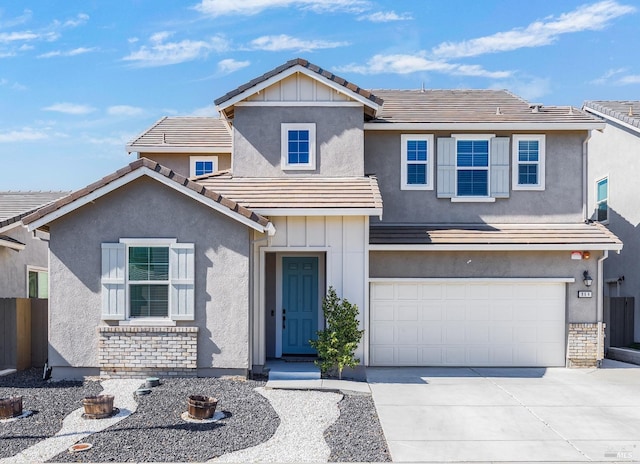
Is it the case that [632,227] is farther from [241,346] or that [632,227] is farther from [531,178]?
[241,346]

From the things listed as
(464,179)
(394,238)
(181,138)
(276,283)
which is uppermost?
(181,138)

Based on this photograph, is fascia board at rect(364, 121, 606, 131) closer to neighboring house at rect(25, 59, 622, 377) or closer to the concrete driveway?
neighboring house at rect(25, 59, 622, 377)

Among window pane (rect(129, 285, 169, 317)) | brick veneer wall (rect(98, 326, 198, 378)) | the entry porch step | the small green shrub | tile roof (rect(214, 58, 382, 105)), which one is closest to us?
brick veneer wall (rect(98, 326, 198, 378))

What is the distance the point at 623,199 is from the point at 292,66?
1035cm

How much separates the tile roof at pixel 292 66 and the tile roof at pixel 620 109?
771cm

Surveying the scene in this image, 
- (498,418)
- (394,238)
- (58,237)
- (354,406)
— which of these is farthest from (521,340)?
(58,237)

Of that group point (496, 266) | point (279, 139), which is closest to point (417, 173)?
point (496, 266)

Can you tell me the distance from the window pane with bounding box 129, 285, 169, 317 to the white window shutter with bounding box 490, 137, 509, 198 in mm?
7921

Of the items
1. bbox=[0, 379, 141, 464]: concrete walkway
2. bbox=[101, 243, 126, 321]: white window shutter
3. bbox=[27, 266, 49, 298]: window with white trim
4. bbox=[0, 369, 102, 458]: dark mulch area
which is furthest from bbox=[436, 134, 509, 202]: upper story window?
bbox=[27, 266, 49, 298]: window with white trim

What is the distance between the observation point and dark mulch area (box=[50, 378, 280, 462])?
277 inches

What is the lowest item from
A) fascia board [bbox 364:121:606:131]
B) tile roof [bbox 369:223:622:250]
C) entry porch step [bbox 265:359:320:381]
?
entry porch step [bbox 265:359:320:381]

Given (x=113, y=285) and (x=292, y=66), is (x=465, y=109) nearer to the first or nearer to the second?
(x=292, y=66)

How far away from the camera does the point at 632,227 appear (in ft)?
53.0

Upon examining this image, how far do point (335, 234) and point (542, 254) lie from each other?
16.1ft
